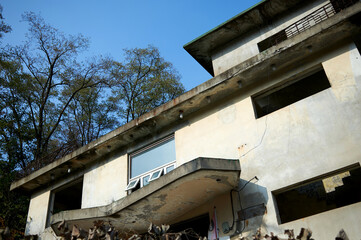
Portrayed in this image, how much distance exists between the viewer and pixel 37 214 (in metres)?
11.9

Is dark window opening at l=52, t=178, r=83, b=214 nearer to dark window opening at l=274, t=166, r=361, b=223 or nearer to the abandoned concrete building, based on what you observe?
the abandoned concrete building

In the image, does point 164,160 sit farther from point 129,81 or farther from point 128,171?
point 129,81

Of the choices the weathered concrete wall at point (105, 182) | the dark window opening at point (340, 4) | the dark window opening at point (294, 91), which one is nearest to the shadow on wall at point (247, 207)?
the dark window opening at point (294, 91)

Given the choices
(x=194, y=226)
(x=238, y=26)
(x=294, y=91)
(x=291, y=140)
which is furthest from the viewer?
(x=294, y=91)

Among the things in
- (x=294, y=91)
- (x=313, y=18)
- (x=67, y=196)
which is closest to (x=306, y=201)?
(x=294, y=91)

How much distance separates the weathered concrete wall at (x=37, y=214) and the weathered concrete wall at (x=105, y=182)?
1901 millimetres

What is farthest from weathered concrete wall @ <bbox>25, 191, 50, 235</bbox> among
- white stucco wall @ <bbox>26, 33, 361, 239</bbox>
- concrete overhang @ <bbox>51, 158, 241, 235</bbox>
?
white stucco wall @ <bbox>26, 33, 361, 239</bbox>

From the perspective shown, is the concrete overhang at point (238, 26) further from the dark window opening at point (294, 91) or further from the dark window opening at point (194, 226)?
the dark window opening at point (194, 226)

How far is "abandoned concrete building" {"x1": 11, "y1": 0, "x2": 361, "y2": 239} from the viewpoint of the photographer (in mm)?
7176

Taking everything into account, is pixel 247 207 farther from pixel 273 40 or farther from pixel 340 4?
pixel 340 4

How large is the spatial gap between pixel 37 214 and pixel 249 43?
29.9 feet

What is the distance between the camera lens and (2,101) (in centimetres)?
1756

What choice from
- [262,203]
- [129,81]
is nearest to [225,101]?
[262,203]

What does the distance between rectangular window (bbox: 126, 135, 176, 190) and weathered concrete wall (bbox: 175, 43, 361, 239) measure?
1209 millimetres
